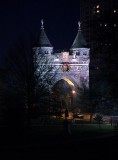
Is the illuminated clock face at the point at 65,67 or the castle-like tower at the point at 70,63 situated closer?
the castle-like tower at the point at 70,63

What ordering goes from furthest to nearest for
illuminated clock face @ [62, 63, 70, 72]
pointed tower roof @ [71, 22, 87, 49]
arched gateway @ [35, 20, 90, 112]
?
pointed tower roof @ [71, 22, 87, 49], illuminated clock face @ [62, 63, 70, 72], arched gateway @ [35, 20, 90, 112]

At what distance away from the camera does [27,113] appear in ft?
143

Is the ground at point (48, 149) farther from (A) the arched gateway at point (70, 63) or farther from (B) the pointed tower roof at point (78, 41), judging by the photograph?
(B) the pointed tower roof at point (78, 41)

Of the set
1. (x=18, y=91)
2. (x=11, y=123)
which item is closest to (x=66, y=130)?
(x=11, y=123)

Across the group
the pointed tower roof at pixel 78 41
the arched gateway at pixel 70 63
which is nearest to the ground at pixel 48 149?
the arched gateway at pixel 70 63

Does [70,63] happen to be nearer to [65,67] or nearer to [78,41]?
[65,67]

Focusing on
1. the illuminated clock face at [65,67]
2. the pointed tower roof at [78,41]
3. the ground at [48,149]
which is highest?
the pointed tower roof at [78,41]

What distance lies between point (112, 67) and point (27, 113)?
20.7 m

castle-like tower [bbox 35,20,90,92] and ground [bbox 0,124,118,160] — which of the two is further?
castle-like tower [bbox 35,20,90,92]

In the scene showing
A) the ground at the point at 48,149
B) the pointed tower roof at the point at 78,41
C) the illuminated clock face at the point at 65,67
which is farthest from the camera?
the pointed tower roof at the point at 78,41

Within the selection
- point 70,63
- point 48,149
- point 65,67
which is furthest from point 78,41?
point 48,149

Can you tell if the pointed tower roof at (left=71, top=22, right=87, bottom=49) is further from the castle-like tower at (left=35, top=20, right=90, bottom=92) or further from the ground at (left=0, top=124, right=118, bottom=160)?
the ground at (left=0, top=124, right=118, bottom=160)

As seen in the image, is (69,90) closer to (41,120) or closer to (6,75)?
(41,120)

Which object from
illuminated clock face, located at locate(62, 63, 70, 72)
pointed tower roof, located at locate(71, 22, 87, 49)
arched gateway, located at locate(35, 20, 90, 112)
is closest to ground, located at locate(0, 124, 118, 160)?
arched gateway, located at locate(35, 20, 90, 112)
